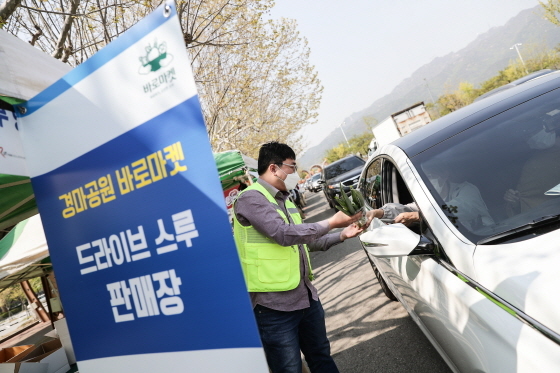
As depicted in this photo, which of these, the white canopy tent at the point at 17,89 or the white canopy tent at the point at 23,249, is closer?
the white canopy tent at the point at 17,89

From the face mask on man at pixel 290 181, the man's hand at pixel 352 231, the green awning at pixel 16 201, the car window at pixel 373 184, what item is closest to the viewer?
the man's hand at pixel 352 231

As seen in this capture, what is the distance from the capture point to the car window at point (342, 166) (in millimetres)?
15398

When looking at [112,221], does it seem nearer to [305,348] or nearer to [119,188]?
[119,188]

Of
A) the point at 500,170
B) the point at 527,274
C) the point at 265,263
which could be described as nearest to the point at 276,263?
the point at 265,263

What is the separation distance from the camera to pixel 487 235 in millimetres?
1883

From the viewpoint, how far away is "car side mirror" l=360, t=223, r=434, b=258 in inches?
77.2

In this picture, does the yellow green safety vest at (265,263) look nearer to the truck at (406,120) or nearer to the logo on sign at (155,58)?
the logo on sign at (155,58)

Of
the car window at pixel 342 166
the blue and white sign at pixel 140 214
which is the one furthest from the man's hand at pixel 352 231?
the car window at pixel 342 166

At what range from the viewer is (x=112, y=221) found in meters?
1.51

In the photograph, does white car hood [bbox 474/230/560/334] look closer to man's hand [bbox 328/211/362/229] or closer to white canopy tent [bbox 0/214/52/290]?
man's hand [bbox 328/211/362/229]

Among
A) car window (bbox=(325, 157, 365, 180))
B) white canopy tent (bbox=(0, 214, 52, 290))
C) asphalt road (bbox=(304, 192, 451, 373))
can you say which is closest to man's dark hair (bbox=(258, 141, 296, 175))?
asphalt road (bbox=(304, 192, 451, 373))

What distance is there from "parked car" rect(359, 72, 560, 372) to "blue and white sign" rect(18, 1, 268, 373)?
94cm

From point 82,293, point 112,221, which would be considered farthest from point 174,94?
point 82,293

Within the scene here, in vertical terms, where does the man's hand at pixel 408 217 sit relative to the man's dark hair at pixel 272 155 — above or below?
below
